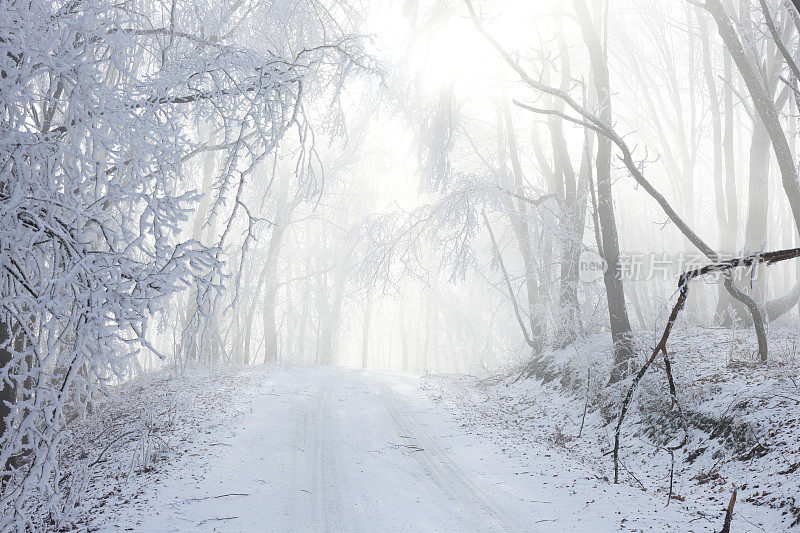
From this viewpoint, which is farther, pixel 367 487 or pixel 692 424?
pixel 692 424

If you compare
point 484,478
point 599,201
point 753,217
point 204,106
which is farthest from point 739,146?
point 204,106

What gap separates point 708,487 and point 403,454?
12.3 ft

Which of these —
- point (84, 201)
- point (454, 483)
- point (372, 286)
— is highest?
point (84, 201)

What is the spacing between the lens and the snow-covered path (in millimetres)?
4898

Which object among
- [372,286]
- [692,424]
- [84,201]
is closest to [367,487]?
[84,201]

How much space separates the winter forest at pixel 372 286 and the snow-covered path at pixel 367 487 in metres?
0.04

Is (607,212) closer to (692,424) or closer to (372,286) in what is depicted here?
(692,424)

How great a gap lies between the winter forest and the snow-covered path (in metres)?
0.04

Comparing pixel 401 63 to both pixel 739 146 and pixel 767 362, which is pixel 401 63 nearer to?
pixel 767 362

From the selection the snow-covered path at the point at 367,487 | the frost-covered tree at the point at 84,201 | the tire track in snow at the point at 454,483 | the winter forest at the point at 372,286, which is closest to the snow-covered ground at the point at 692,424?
Answer: the winter forest at the point at 372,286

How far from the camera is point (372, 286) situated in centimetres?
1287

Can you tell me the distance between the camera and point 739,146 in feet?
75.5

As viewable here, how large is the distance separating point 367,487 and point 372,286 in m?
7.31

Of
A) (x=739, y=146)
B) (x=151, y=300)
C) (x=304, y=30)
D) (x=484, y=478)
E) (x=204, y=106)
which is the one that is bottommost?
(x=484, y=478)
